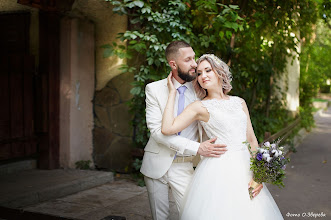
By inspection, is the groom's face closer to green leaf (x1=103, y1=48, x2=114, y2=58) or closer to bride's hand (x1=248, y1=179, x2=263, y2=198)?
bride's hand (x1=248, y1=179, x2=263, y2=198)

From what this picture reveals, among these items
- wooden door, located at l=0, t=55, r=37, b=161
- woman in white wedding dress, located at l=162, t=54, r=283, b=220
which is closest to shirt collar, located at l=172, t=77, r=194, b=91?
woman in white wedding dress, located at l=162, t=54, r=283, b=220

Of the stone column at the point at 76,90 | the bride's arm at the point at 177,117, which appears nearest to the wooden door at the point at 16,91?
the stone column at the point at 76,90

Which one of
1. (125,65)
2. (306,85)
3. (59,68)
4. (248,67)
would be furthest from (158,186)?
(306,85)

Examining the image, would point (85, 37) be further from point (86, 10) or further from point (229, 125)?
point (229, 125)

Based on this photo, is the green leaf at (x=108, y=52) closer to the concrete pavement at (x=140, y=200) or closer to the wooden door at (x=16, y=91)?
the wooden door at (x=16, y=91)

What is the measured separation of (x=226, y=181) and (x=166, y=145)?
482 mm

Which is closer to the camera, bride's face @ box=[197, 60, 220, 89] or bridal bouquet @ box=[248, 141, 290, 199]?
bridal bouquet @ box=[248, 141, 290, 199]

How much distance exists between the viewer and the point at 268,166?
213 centimetres

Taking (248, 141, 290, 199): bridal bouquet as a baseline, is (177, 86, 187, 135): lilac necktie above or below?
above

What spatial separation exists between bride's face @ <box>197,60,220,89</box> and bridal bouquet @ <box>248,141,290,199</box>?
57 centimetres

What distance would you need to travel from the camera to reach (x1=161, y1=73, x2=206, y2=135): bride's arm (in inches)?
89.8

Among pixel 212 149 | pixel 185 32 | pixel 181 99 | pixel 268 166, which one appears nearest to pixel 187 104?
pixel 181 99

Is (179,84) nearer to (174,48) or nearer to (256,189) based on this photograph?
(174,48)

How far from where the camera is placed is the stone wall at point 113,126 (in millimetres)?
5297
